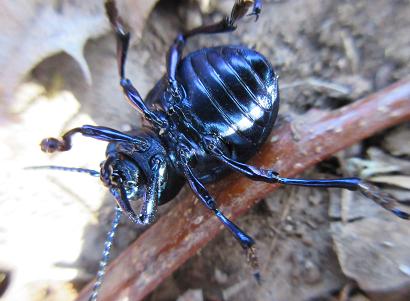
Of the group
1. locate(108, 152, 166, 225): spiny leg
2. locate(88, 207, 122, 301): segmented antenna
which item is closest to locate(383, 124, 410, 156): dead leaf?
locate(108, 152, 166, 225): spiny leg

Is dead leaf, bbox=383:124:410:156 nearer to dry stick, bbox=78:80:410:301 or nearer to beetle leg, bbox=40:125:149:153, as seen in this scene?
dry stick, bbox=78:80:410:301

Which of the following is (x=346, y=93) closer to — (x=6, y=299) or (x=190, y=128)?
(x=190, y=128)

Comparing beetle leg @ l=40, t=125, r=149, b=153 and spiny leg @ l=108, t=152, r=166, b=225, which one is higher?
beetle leg @ l=40, t=125, r=149, b=153

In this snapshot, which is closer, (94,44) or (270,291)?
(270,291)

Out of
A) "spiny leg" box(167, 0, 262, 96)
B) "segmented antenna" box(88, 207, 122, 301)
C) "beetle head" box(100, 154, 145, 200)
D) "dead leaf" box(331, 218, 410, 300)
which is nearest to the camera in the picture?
"dead leaf" box(331, 218, 410, 300)

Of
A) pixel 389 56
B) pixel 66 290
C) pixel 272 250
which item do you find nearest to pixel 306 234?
pixel 272 250

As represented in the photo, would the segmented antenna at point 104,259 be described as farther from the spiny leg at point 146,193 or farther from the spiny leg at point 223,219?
the spiny leg at point 223,219
